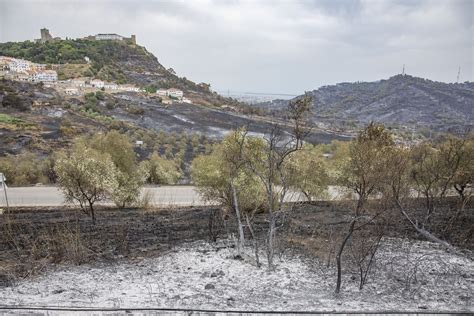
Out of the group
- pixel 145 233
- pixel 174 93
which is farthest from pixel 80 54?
pixel 145 233

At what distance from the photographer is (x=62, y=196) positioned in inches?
631

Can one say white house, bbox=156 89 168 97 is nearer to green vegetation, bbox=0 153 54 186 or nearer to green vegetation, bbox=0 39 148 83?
green vegetation, bbox=0 39 148 83

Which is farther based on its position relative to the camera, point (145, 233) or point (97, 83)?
point (97, 83)

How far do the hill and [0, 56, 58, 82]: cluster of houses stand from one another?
11.7ft

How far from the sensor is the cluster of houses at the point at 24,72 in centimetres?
7000

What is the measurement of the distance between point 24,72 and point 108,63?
851 inches

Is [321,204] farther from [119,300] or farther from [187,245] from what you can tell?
[119,300]

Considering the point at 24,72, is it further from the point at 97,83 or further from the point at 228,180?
the point at 228,180

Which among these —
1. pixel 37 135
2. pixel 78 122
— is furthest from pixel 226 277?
pixel 78 122

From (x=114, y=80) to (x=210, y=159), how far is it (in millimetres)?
74454

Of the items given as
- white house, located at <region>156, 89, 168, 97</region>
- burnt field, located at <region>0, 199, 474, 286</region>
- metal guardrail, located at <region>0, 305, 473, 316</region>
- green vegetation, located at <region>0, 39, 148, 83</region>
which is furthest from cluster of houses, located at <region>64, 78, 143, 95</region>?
metal guardrail, located at <region>0, 305, 473, 316</region>

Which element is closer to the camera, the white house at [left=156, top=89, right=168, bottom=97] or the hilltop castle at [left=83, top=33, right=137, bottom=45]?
the white house at [left=156, top=89, right=168, bottom=97]

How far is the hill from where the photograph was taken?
269 feet

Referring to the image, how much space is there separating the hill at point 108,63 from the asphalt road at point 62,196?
57058mm
